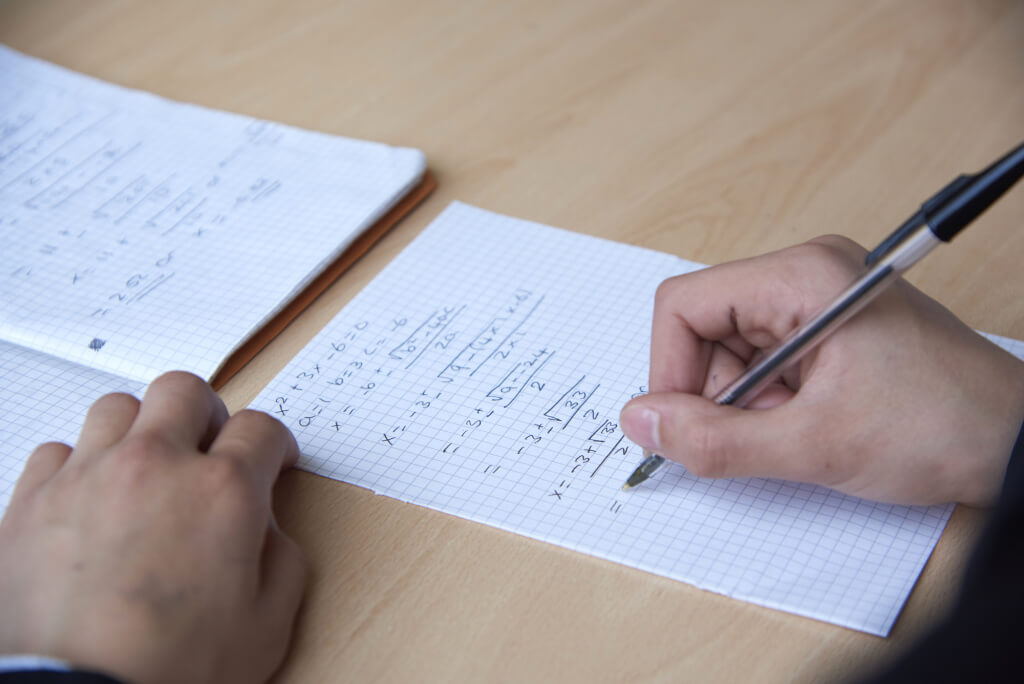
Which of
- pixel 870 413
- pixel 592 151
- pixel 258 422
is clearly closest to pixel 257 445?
pixel 258 422

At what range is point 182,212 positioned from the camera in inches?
32.9

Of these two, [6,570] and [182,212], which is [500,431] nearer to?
[6,570]

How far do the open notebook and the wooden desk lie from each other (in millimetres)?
44

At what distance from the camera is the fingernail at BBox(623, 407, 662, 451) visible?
0.54 meters

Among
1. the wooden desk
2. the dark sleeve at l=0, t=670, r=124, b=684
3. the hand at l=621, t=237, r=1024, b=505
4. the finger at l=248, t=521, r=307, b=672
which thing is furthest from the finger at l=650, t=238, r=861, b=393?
the dark sleeve at l=0, t=670, r=124, b=684

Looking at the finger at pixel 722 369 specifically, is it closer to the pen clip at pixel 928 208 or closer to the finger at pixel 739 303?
the finger at pixel 739 303

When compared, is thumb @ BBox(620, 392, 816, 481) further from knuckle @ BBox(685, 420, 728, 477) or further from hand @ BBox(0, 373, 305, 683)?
hand @ BBox(0, 373, 305, 683)

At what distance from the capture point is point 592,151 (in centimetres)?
91

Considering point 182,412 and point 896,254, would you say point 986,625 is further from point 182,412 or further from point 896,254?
point 182,412

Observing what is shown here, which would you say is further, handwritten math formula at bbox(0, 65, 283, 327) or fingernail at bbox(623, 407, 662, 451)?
handwritten math formula at bbox(0, 65, 283, 327)

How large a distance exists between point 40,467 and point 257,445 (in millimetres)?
130

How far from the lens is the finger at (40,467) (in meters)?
0.53

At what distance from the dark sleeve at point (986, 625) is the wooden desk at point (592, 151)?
0.17 metres

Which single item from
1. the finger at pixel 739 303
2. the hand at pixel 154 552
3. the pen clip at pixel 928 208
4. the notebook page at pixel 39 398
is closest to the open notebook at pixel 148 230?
the notebook page at pixel 39 398
